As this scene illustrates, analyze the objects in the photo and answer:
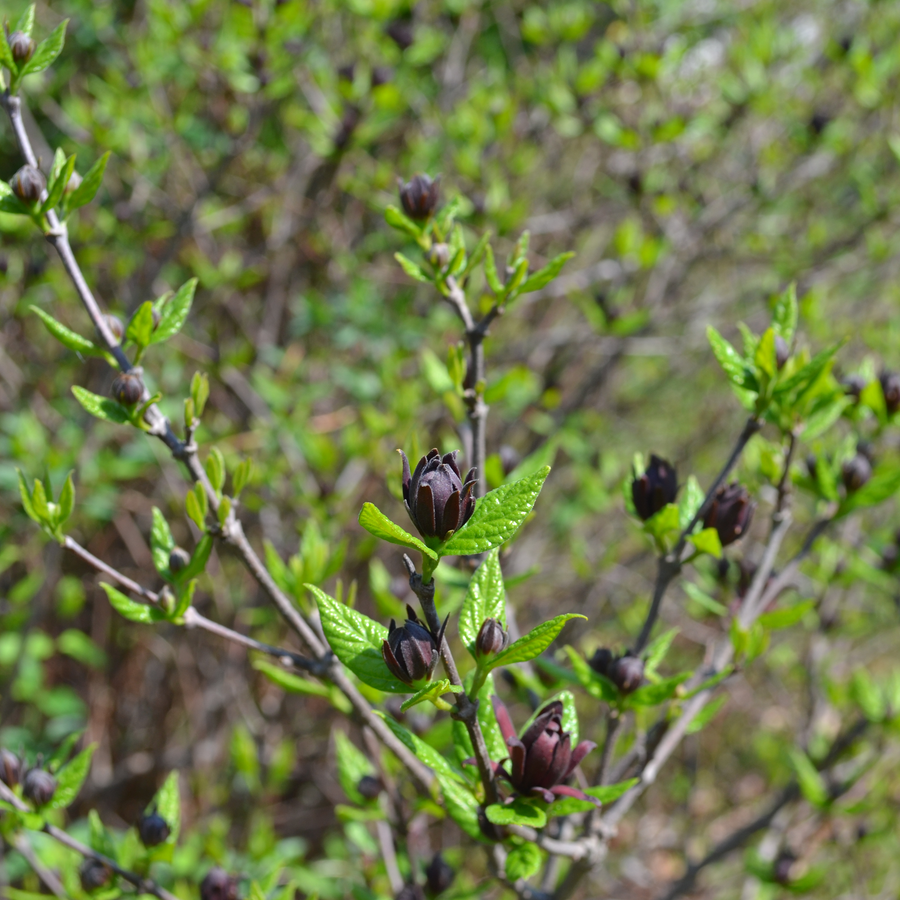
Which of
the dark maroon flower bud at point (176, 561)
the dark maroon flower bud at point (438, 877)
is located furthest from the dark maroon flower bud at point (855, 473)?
the dark maroon flower bud at point (176, 561)

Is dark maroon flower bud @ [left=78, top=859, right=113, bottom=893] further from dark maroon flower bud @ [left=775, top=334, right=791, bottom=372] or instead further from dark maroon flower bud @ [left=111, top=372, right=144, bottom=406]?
dark maroon flower bud @ [left=775, top=334, right=791, bottom=372]

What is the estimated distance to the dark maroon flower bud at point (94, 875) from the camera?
62.7 inches

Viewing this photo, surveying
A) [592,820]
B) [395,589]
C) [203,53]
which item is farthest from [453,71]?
[592,820]

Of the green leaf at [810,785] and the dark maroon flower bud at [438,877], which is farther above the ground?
the dark maroon flower bud at [438,877]

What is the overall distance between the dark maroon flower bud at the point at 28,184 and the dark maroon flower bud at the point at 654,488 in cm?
115

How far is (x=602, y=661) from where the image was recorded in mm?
1484

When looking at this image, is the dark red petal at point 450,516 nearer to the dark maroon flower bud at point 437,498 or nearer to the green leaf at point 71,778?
the dark maroon flower bud at point 437,498

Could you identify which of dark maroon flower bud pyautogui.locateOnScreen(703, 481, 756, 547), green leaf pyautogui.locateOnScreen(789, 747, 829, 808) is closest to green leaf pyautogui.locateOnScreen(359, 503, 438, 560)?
dark maroon flower bud pyautogui.locateOnScreen(703, 481, 756, 547)

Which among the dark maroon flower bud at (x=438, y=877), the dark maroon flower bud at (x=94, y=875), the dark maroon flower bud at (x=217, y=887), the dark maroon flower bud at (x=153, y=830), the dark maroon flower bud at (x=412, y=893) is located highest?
the dark maroon flower bud at (x=153, y=830)

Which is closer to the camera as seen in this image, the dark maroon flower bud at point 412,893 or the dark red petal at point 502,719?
the dark red petal at point 502,719

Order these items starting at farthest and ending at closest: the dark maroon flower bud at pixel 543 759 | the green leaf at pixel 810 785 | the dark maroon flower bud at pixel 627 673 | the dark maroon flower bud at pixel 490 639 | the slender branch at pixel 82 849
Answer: the green leaf at pixel 810 785, the slender branch at pixel 82 849, the dark maroon flower bud at pixel 627 673, the dark maroon flower bud at pixel 543 759, the dark maroon flower bud at pixel 490 639

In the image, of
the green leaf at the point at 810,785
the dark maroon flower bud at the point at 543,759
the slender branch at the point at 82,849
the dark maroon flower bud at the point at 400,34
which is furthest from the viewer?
the dark maroon flower bud at the point at 400,34

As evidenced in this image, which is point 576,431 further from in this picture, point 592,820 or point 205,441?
Answer: point 592,820

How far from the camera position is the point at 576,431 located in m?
3.85
